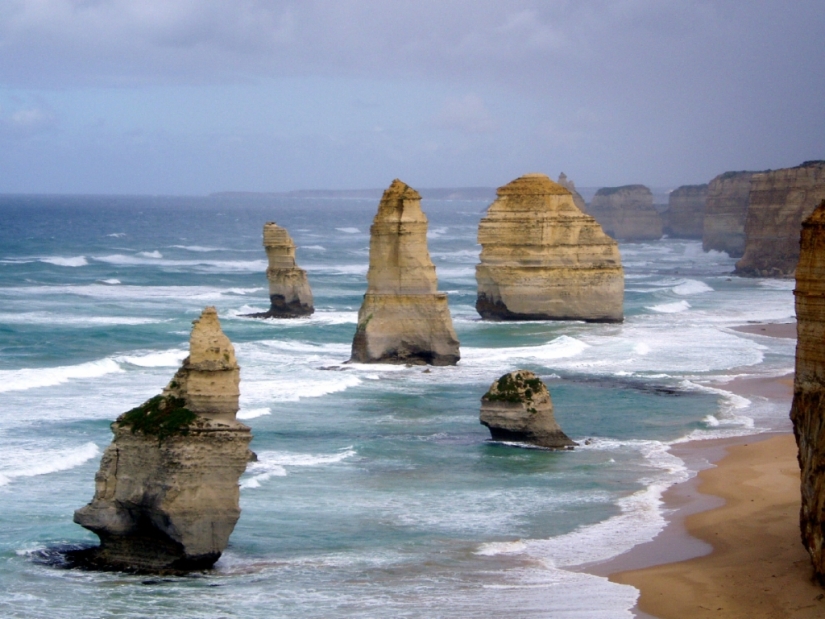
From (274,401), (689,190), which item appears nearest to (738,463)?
(274,401)

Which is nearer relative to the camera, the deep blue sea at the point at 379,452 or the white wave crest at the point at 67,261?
the deep blue sea at the point at 379,452

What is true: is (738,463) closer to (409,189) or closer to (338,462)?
(338,462)

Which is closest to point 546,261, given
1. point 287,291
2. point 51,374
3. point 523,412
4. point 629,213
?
point 287,291

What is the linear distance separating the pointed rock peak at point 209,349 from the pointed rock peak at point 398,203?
20425 mm

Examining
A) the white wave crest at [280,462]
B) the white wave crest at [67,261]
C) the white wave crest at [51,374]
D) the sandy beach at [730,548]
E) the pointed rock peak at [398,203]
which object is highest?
the pointed rock peak at [398,203]

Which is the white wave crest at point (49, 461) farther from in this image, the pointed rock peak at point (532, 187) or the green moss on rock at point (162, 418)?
the pointed rock peak at point (532, 187)

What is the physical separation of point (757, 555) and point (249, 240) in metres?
109

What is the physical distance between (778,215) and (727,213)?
3190 cm

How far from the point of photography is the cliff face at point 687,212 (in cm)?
13550

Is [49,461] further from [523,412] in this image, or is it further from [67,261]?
[67,261]

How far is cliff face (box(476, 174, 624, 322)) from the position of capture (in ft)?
164

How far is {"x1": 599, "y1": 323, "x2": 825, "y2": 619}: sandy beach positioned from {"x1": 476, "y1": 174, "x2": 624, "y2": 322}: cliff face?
22593 millimetres

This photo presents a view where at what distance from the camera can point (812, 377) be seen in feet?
55.4

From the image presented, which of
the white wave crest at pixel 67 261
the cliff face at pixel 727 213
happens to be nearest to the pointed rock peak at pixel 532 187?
the white wave crest at pixel 67 261
